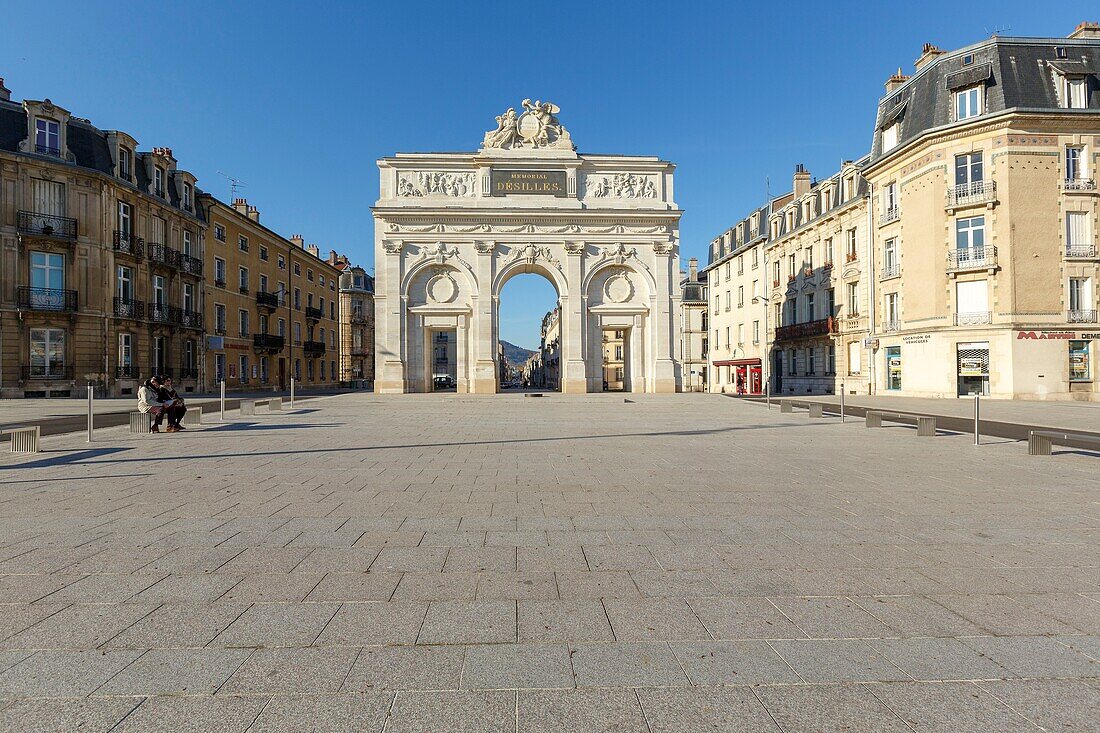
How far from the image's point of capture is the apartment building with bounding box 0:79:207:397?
28.4m

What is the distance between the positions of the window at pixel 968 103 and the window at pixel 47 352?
4871 centimetres

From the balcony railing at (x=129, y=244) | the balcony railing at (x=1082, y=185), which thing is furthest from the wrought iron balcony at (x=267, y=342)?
the balcony railing at (x=1082, y=185)

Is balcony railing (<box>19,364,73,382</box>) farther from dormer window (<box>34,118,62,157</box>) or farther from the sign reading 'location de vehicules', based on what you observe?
the sign reading 'location de vehicules'

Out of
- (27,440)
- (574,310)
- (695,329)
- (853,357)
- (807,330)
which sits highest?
(695,329)

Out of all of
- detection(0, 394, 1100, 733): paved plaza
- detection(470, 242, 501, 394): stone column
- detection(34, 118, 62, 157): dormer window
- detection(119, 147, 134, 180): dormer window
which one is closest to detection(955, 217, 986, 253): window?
detection(0, 394, 1100, 733): paved plaza

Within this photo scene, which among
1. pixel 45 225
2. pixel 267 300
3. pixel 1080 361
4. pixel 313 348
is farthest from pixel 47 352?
pixel 1080 361

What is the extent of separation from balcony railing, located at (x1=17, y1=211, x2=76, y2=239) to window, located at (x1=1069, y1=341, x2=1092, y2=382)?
52.1 metres

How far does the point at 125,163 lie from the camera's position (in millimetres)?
32406

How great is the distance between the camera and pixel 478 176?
3841cm

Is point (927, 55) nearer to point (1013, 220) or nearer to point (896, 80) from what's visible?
point (896, 80)

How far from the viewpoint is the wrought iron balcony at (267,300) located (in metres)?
45.3

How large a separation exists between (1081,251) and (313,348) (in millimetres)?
55887

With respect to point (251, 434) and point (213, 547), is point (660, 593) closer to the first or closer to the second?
point (213, 547)

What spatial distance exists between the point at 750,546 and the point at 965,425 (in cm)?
1465
